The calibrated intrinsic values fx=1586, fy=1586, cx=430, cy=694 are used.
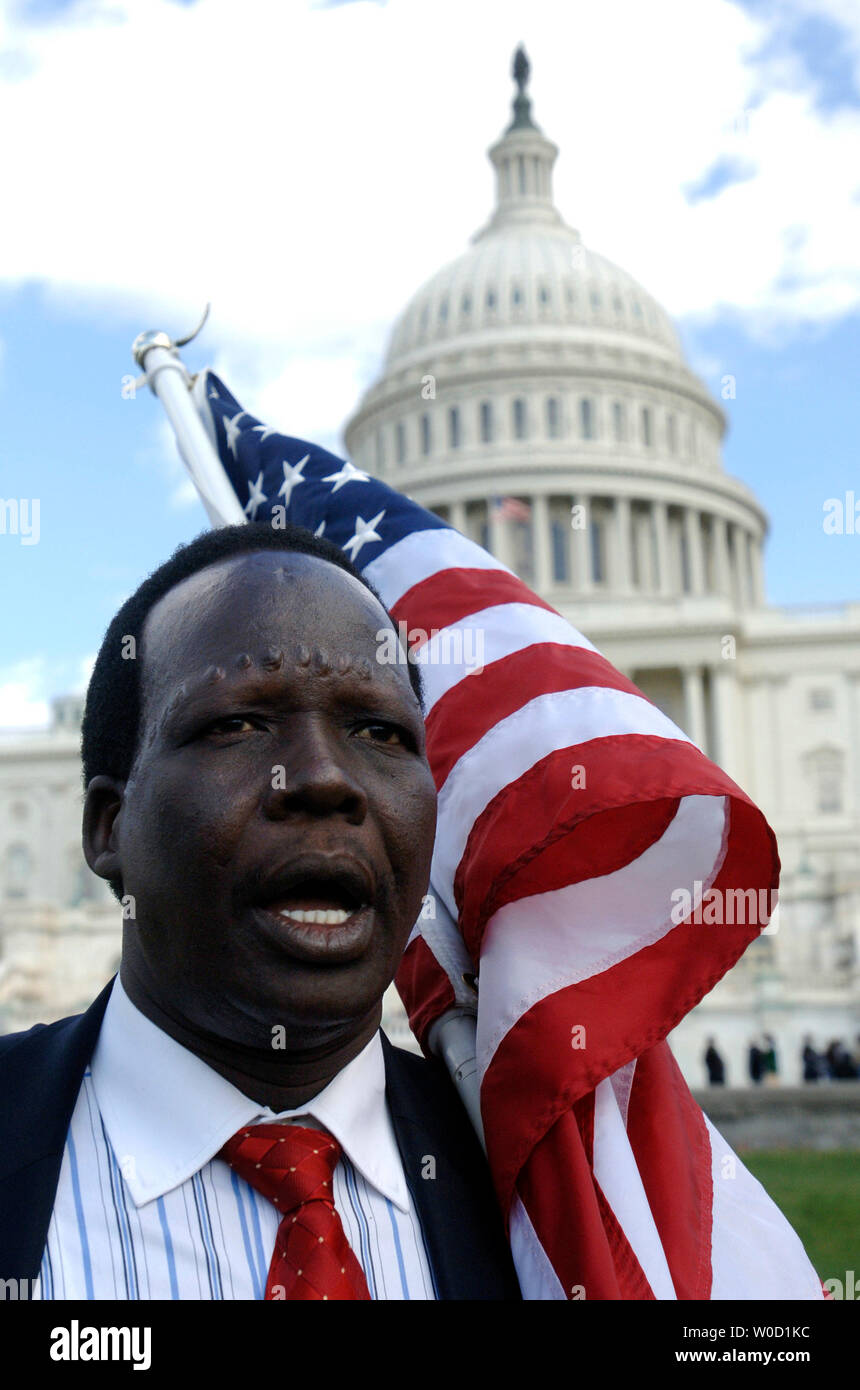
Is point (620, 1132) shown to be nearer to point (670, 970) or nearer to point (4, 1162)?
point (670, 970)

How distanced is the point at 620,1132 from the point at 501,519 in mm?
62051

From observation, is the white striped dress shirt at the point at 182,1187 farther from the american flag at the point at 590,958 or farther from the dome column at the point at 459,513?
the dome column at the point at 459,513

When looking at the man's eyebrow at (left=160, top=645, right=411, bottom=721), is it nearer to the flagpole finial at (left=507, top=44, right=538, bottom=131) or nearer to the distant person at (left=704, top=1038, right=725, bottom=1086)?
the distant person at (left=704, top=1038, right=725, bottom=1086)

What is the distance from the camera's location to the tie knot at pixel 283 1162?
209 centimetres

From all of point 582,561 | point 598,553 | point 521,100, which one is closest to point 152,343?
point 582,561

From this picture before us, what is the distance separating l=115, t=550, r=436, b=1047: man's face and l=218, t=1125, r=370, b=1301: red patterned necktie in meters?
0.15

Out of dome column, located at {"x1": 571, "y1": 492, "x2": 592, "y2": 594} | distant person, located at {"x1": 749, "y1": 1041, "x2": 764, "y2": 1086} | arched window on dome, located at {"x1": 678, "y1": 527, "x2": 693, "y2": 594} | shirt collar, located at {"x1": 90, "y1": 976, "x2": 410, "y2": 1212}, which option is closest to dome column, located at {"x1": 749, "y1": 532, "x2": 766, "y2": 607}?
arched window on dome, located at {"x1": 678, "y1": 527, "x2": 693, "y2": 594}

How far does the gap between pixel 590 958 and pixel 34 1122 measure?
3.69ft

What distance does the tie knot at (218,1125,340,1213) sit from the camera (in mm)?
2086

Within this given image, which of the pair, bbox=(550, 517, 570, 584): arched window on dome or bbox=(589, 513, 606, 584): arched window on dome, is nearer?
bbox=(550, 517, 570, 584): arched window on dome

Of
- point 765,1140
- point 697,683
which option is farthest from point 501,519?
point 765,1140
